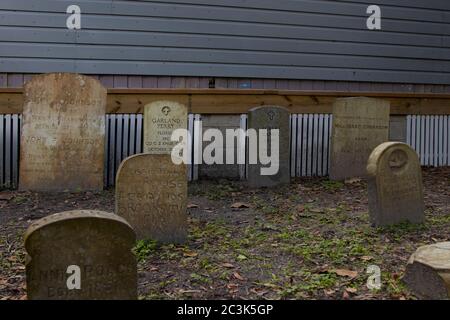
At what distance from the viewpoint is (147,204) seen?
5.29 meters

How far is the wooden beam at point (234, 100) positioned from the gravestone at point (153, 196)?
12.0 feet

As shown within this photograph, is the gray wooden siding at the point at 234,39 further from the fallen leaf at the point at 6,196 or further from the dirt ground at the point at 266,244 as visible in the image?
the dirt ground at the point at 266,244

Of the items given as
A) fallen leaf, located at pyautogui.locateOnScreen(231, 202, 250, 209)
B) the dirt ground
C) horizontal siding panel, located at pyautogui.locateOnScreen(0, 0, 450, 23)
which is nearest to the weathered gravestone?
the dirt ground

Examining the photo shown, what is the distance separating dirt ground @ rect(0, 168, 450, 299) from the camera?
13.5ft

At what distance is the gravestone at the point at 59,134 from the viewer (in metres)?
7.75

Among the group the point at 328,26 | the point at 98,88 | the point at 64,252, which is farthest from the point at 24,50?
the point at 64,252

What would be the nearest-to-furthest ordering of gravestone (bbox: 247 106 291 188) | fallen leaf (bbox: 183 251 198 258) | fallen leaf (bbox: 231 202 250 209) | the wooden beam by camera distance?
fallen leaf (bbox: 183 251 198 258)
fallen leaf (bbox: 231 202 250 209)
gravestone (bbox: 247 106 291 188)
the wooden beam

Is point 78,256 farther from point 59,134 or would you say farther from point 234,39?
point 234,39

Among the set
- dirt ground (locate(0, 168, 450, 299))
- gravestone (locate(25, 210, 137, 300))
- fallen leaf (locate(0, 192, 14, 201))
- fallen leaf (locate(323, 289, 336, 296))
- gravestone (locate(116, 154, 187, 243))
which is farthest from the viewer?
fallen leaf (locate(0, 192, 14, 201))

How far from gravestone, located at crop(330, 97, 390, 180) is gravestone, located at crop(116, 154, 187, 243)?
4.12 meters

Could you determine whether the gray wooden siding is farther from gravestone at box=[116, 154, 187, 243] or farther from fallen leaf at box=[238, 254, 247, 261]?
fallen leaf at box=[238, 254, 247, 261]

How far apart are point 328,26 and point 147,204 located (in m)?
6.84

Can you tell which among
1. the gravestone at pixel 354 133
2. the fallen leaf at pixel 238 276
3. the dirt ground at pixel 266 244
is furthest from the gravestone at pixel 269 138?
the fallen leaf at pixel 238 276
